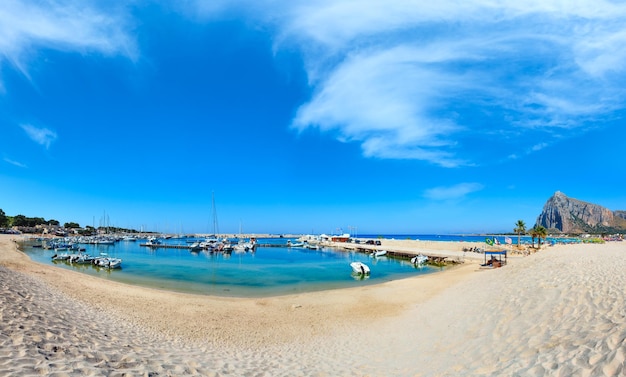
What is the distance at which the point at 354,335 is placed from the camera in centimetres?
1292

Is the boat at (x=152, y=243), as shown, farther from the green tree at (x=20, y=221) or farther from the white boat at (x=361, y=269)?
the green tree at (x=20, y=221)

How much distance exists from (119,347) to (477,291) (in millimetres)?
15598

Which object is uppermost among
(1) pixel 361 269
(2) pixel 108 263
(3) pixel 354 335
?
(3) pixel 354 335

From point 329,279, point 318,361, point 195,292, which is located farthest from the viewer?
point 329,279

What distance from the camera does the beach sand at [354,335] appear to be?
6340 mm

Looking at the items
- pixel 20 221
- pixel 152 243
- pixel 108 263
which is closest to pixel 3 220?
pixel 20 221

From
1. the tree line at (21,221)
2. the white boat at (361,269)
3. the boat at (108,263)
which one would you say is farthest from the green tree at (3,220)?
the white boat at (361,269)

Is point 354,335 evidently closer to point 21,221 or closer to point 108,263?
point 108,263

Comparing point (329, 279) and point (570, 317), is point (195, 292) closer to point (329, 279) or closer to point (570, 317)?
point (329, 279)

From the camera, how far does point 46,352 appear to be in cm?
623

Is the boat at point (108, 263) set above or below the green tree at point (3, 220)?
below

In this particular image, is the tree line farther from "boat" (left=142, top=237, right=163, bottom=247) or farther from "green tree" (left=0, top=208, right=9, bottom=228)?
"boat" (left=142, top=237, right=163, bottom=247)

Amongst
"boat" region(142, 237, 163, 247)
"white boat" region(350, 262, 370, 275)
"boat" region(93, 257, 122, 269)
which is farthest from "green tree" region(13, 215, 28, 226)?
Result: "white boat" region(350, 262, 370, 275)

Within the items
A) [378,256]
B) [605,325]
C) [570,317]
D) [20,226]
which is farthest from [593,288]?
[20,226]
